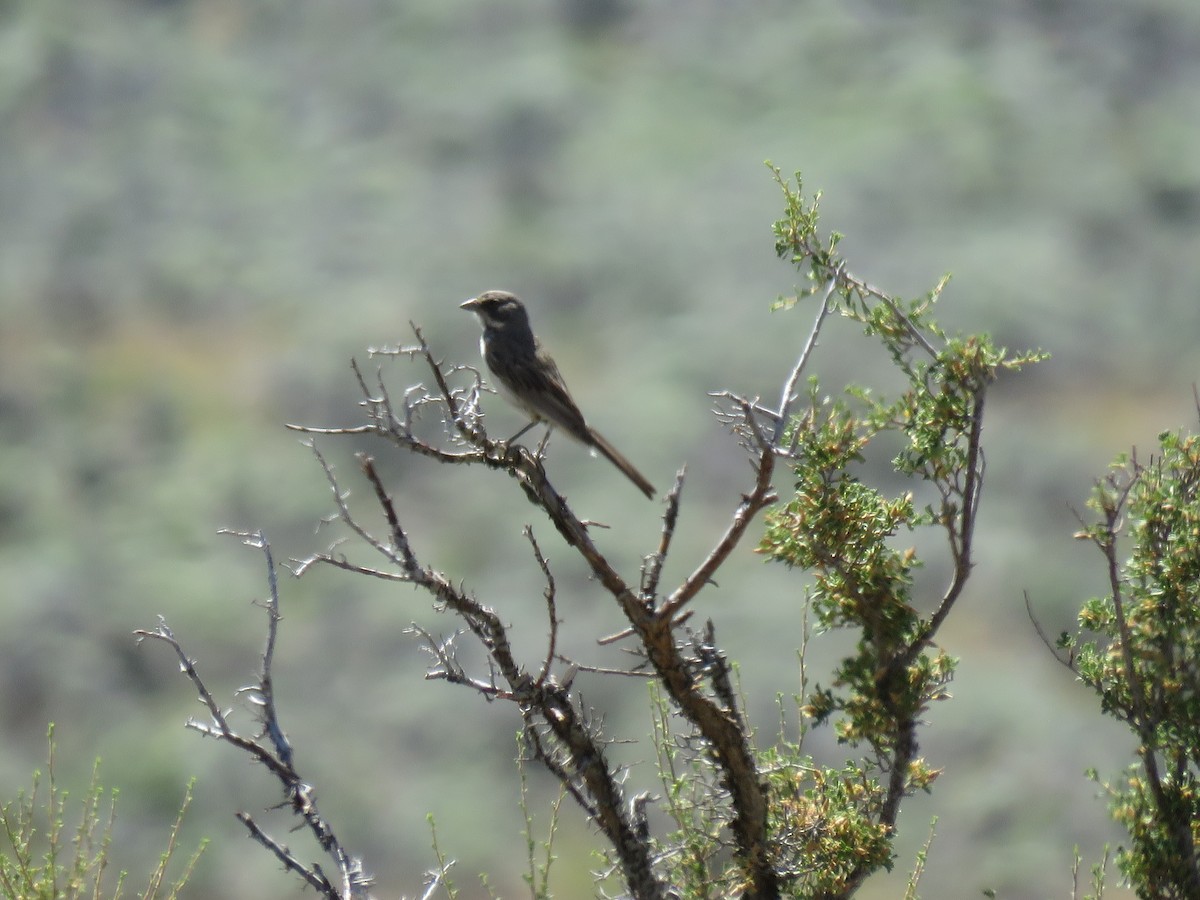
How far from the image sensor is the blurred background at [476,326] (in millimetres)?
24312

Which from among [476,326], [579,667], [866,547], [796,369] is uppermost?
[476,326]

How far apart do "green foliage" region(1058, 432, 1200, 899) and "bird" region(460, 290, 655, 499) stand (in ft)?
10.1

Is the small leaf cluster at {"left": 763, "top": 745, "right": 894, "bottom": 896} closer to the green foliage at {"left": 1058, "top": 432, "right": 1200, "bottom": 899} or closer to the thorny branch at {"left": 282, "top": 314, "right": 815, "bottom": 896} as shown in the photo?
the thorny branch at {"left": 282, "top": 314, "right": 815, "bottom": 896}

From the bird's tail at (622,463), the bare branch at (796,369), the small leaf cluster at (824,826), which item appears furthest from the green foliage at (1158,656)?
the bird's tail at (622,463)

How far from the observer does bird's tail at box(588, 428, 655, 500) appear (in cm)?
668

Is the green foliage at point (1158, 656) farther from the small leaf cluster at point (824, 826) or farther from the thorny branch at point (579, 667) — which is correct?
the thorny branch at point (579, 667)

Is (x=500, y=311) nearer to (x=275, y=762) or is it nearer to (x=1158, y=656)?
(x=275, y=762)

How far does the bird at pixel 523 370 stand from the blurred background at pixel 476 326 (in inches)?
510

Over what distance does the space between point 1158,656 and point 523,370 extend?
4177 mm

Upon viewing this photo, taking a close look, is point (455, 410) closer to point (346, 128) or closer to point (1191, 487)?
point (1191, 487)

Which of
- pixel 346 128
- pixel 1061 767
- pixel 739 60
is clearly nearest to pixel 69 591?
pixel 346 128

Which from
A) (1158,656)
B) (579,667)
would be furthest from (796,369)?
(1158,656)

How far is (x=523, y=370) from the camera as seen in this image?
830 centimetres

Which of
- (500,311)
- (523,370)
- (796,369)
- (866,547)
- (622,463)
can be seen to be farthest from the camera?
(500,311)
